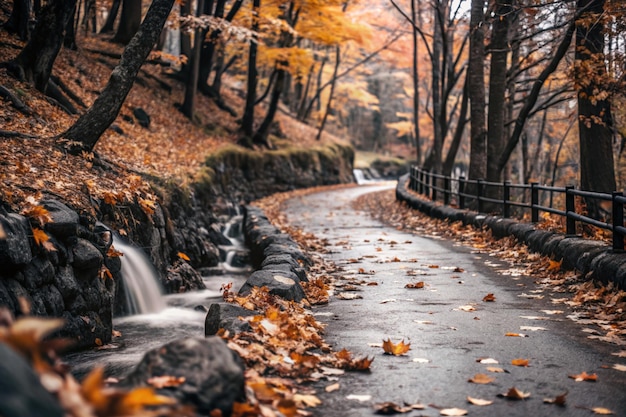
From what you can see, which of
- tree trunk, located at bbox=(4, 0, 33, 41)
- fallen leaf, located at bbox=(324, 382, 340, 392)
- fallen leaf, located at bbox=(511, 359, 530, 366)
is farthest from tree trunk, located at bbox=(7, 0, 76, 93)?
fallen leaf, located at bbox=(511, 359, 530, 366)

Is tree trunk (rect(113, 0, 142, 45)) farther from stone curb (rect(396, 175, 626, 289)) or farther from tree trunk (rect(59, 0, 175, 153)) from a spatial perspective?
stone curb (rect(396, 175, 626, 289))

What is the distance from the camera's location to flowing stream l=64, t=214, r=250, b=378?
6012 mm

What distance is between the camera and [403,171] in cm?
5988

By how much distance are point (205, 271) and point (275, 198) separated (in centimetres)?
1359

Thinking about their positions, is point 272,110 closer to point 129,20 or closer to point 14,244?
point 129,20

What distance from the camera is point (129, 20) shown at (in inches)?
957

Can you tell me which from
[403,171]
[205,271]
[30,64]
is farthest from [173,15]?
[403,171]

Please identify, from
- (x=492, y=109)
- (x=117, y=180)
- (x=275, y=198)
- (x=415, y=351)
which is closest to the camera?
(x=415, y=351)

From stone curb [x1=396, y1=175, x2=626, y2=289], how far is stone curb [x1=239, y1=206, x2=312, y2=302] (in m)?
3.49

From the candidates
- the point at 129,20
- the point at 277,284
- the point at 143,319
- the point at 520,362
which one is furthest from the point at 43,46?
the point at 129,20

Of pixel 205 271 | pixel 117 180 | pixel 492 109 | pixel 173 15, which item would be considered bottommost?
pixel 205 271

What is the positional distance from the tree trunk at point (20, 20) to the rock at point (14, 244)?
11.7m

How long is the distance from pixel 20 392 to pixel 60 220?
4.92 metres

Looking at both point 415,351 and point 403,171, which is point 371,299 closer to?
point 415,351
